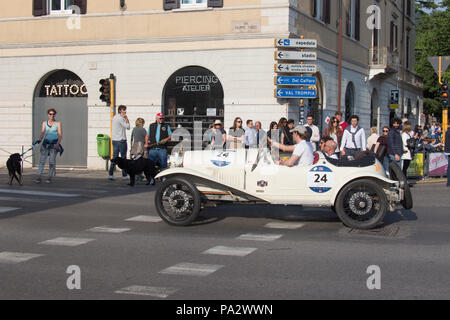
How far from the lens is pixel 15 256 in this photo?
705cm

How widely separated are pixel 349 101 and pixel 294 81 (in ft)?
27.9

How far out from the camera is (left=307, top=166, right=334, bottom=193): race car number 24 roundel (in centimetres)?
889

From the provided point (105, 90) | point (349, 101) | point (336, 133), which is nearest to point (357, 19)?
point (349, 101)

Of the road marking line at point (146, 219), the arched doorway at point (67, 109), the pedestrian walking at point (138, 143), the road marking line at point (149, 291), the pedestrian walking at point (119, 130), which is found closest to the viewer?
the road marking line at point (149, 291)

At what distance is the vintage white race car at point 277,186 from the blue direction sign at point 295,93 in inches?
406

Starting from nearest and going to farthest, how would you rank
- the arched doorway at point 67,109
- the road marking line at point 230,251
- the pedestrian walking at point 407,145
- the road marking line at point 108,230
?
the road marking line at point 230,251, the road marking line at point 108,230, the pedestrian walking at point 407,145, the arched doorway at point 67,109

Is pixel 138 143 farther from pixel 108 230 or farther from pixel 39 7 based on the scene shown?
pixel 39 7

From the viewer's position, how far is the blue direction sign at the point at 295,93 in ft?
63.5

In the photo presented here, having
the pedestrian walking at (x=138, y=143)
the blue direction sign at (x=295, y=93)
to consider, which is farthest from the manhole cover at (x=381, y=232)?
the blue direction sign at (x=295, y=93)

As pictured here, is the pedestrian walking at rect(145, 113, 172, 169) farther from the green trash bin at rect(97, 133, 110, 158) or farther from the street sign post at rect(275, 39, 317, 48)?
the street sign post at rect(275, 39, 317, 48)

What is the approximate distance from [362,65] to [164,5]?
39.3ft

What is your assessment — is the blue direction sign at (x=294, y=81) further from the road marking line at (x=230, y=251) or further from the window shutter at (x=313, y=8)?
the road marking line at (x=230, y=251)

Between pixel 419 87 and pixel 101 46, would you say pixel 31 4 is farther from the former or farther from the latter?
pixel 419 87

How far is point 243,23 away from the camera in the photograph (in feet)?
65.2
